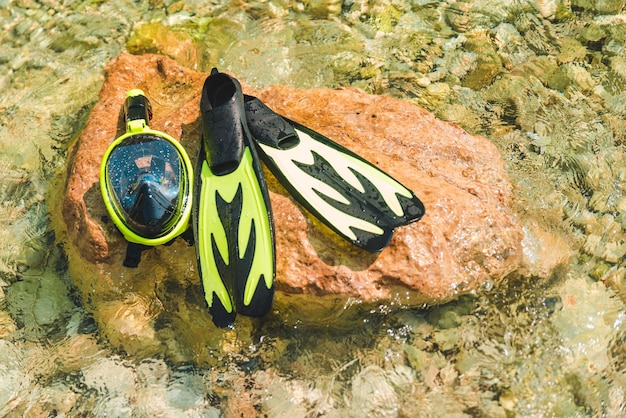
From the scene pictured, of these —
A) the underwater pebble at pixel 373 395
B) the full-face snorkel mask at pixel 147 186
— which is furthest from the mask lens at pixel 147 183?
the underwater pebble at pixel 373 395

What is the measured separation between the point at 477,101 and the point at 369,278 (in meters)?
2.13

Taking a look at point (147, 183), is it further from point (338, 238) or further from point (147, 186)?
point (338, 238)

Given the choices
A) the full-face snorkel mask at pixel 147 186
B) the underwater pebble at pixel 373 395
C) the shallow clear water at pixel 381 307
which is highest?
the full-face snorkel mask at pixel 147 186

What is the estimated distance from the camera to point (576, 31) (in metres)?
4.99

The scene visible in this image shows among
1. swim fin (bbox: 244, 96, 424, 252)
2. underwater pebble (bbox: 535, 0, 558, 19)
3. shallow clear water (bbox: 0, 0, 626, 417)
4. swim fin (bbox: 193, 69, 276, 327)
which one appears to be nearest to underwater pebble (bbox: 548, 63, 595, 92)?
shallow clear water (bbox: 0, 0, 626, 417)

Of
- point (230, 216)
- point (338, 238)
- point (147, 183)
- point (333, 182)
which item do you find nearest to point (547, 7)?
point (333, 182)

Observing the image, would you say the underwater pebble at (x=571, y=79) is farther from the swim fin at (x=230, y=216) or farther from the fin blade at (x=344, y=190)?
the swim fin at (x=230, y=216)

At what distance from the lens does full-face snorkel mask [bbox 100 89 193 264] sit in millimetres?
3145

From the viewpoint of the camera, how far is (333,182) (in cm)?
328

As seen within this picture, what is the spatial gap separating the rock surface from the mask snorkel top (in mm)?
194

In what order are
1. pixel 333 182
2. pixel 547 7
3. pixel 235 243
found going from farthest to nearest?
pixel 547 7, pixel 333 182, pixel 235 243

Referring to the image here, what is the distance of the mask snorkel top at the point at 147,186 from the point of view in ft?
10.3

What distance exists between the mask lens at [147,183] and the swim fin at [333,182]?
53 centimetres

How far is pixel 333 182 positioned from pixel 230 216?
24.0 inches
